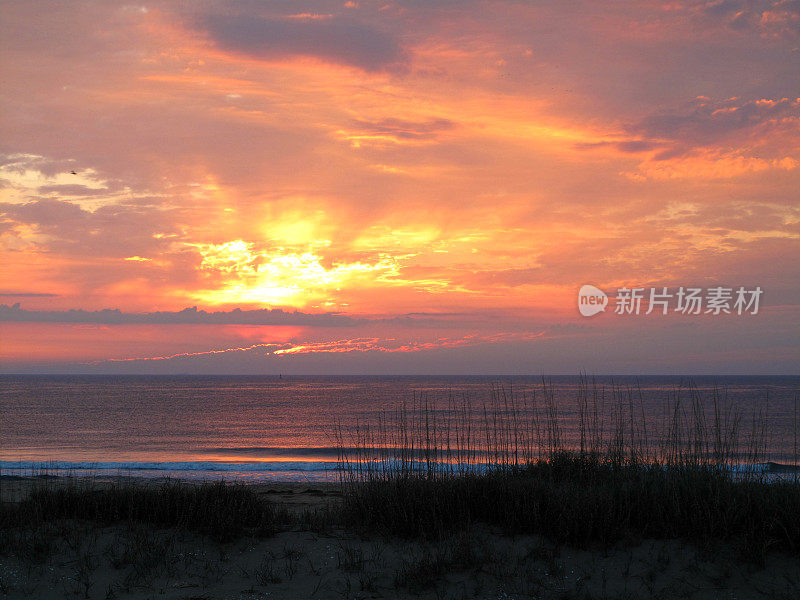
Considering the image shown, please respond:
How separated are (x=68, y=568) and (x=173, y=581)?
141 centimetres

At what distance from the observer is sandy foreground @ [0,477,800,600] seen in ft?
21.4

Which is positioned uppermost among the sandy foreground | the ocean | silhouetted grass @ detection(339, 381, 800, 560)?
silhouetted grass @ detection(339, 381, 800, 560)

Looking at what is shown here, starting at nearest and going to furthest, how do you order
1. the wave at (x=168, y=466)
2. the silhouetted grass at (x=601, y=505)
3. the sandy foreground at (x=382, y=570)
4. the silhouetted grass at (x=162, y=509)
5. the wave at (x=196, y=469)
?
the sandy foreground at (x=382, y=570) < the silhouetted grass at (x=601, y=505) < the silhouetted grass at (x=162, y=509) < the wave at (x=196, y=469) < the wave at (x=168, y=466)

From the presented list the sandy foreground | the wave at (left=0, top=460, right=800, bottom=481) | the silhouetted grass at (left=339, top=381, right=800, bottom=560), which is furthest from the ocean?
the sandy foreground

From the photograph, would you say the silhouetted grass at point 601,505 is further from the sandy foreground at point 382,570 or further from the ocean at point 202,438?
the ocean at point 202,438

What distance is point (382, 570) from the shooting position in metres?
7.05

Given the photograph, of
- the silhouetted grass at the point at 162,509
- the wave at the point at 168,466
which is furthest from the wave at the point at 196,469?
the silhouetted grass at the point at 162,509

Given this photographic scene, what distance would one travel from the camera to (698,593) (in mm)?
6367

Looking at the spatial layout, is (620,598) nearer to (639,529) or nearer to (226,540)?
(639,529)

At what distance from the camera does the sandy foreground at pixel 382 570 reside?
21.4ft

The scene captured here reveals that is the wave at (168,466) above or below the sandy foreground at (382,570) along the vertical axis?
below

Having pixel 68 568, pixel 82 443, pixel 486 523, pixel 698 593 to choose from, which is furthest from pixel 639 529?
pixel 82 443

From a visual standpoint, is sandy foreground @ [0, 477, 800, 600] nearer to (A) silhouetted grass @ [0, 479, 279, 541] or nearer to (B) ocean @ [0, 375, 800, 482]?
(A) silhouetted grass @ [0, 479, 279, 541]

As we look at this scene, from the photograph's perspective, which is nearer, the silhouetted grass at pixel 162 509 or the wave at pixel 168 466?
the silhouetted grass at pixel 162 509
